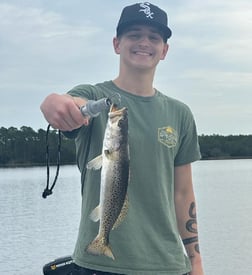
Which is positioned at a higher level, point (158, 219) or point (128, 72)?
point (128, 72)

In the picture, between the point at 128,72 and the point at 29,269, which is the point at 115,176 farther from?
the point at 29,269

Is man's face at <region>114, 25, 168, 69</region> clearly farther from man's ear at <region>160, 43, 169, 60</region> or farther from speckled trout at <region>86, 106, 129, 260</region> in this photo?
speckled trout at <region>86, 106, 129, 260</region>

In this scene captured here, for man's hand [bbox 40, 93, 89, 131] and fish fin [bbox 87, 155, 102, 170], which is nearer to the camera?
man's hand [bbox 40, 93, 89, 131]

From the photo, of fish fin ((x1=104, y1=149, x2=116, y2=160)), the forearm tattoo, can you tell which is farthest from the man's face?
the forearm tattoo

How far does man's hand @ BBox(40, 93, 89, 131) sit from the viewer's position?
A: 2.54 meters

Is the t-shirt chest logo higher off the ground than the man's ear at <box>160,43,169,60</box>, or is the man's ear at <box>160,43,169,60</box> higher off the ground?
the man's ear at <box>160,43,169,60</box>

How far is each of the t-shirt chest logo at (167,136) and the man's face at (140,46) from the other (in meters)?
0.31

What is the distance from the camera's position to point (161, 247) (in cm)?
300

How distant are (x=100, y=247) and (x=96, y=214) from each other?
5.7 inches

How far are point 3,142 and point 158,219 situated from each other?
193 ft

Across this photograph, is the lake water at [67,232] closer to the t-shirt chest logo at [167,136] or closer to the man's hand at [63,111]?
the t-shirt chest logo at [167,136]

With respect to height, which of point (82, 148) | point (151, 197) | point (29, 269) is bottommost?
point (29, 269)

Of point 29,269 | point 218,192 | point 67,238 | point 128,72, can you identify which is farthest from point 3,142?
point 128,72

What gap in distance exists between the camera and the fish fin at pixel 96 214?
2784 millimetres
